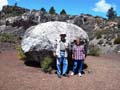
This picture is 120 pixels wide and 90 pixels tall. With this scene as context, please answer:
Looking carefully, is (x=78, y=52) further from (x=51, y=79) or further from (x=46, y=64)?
(x=51, y=79)

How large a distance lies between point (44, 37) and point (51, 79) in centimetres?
233

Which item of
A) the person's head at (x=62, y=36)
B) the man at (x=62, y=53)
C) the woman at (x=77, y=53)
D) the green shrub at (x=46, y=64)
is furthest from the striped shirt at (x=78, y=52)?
the green shrub at (x=46, y=64)

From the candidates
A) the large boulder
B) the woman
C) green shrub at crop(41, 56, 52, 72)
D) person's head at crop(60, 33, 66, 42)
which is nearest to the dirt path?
green shrub at crop(41, 56, 52, 72)

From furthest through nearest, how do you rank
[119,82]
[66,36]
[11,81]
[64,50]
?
[66,36] < [64,50] < [119,82] < [11,81]

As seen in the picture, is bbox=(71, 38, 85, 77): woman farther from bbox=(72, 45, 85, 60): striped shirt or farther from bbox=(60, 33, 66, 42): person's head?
bbox=(60, 33, 66, 42): person's head

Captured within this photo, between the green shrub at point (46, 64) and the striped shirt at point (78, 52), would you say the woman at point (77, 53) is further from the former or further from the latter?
the green shrub at point (46, 64)

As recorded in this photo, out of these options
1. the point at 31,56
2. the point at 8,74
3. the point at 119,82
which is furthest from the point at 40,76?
the point at 119,82

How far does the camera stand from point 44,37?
13422mm

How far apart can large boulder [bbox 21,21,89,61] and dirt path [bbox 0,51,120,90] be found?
72cm

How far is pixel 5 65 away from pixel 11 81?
3.07 meters

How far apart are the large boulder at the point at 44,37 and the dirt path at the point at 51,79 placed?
715 millimetres

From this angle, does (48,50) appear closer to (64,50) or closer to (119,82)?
(64,50)

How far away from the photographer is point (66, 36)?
44.2 ft

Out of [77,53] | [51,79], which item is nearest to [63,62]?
[77,53]
